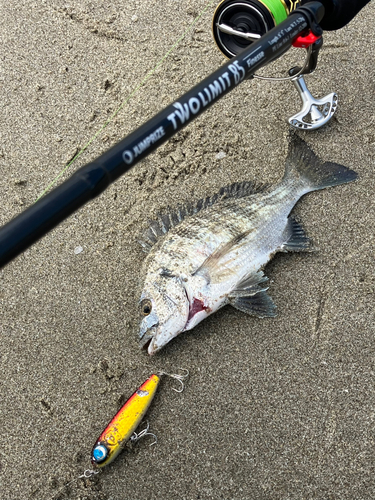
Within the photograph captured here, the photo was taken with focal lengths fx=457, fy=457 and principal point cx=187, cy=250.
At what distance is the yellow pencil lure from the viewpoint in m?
2.41

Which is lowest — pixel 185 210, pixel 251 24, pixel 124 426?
pixel 124 426

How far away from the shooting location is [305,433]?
2.49 metres

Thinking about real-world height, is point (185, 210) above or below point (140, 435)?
above

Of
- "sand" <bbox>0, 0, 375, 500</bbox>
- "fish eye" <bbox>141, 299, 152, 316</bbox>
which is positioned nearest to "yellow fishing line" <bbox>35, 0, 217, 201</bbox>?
"sand" <bbox>0, 0, 375, 500</bbox>

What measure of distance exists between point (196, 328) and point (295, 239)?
2.86 ft

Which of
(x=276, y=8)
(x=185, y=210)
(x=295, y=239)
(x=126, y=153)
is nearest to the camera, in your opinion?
(x=126, y=153)

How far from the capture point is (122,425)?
97.3 inches

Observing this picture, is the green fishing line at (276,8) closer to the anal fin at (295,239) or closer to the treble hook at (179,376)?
the anal fin at (295,239)

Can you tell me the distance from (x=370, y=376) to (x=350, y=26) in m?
2.91

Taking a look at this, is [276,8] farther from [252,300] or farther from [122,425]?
[122,425]

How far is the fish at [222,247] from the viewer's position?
2.71 metres

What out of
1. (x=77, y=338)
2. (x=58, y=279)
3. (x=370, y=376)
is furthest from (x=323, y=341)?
(x=58, y=279)

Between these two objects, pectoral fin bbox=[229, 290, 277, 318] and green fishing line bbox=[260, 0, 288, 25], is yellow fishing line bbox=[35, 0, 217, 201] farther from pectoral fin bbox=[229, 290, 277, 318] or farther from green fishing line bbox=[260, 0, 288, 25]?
pectoral fin bbox=[229, 290, 277, 318]

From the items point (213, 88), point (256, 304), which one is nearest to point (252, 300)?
point (256, 304)
